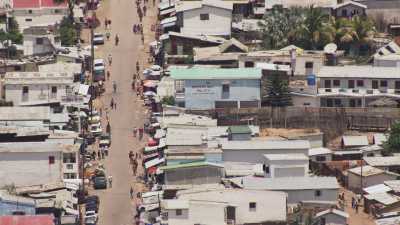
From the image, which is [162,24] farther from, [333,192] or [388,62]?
[333,192]

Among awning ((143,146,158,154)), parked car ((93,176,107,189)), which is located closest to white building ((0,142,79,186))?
parked car ((93,176,107,189))

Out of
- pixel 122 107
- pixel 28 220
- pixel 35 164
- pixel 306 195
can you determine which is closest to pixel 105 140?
pixel 122 107

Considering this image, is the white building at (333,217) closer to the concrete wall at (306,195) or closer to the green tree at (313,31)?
the concrete wall at (306,195)

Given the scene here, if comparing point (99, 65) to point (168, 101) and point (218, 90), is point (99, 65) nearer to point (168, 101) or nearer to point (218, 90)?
point (168, 101)

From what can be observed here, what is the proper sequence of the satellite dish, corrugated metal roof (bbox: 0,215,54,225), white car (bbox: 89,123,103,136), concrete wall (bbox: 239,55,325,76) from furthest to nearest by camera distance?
the satellite dish
concrete wall (bbox: 239,55,325,76)
white car (bbox: 89,123,103,136)
corrugated metal roof (bbox: 0,215,54,225)

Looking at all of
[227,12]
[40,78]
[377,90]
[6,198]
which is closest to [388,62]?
[377,90]

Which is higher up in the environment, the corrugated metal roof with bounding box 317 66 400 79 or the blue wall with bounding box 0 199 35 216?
the corrugated metal roof with bounding box 317 66 400 79

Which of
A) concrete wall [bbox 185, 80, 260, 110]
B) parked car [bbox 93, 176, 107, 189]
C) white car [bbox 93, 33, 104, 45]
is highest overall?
white car [bbox 93, 33, 104, 45]

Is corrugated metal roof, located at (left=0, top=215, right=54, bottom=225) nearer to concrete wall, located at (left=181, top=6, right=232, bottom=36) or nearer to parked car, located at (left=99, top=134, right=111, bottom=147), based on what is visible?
parked car, located at (left=99, top=134, right=111, bottom=147)

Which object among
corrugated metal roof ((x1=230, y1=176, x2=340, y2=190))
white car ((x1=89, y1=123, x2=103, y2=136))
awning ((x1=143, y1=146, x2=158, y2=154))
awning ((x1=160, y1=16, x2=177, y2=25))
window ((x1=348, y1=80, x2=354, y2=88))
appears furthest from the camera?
awning ((x1=160, y1=16, x2=177, y2=25))
